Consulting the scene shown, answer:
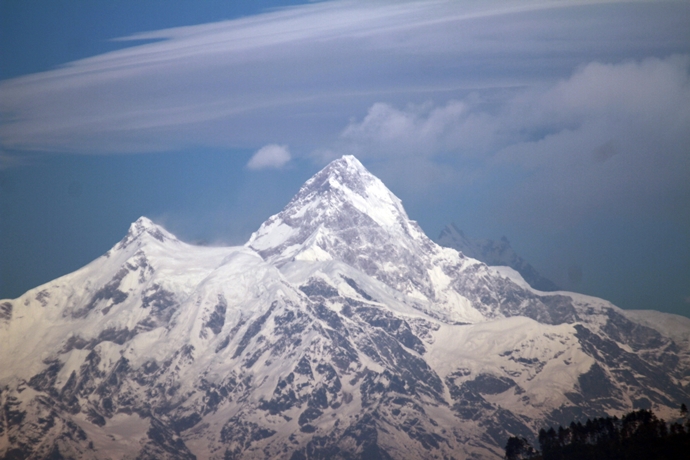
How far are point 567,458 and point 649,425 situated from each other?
567 inches

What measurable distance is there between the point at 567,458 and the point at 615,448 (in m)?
8.24

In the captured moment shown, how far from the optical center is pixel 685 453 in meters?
177

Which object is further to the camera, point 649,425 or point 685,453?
point 649,425

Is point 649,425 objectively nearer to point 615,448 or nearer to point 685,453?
point 615,448

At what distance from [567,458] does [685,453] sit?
85.0ft

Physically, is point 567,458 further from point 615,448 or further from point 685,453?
point 685,453

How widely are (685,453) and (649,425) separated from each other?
70.6 feet

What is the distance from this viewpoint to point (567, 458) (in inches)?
7840

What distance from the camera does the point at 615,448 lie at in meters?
196

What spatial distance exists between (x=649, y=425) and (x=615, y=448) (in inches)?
307

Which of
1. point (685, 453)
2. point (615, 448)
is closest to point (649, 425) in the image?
point (615, 448)

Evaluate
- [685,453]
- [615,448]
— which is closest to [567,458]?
[615,448]

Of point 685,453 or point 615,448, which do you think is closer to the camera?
point 685,453
